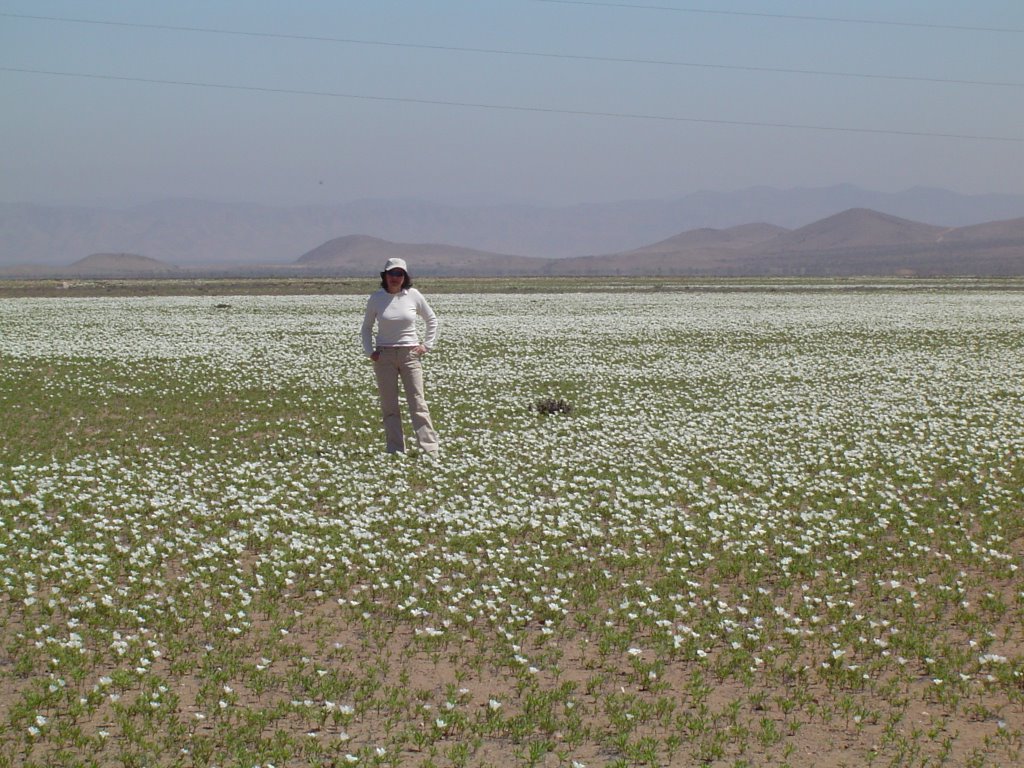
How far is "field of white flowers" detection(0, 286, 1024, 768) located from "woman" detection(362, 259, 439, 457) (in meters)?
0.62

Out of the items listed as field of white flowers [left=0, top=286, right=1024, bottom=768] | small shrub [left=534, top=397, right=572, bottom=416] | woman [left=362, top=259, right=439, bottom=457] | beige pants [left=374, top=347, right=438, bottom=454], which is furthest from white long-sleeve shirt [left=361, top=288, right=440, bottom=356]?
small shrub [left=534, top=397, right=572, bottom=416]

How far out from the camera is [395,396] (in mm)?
15172

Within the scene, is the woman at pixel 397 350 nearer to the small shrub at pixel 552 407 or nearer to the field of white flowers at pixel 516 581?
the field of white flowers at pixel 516 581

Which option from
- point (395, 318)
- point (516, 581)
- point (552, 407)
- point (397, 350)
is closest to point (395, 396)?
point (397, 350)

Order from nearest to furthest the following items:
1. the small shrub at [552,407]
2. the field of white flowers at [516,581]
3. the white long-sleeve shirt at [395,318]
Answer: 1. the field of white flowers at [516,581]
2. the white long-sleeve shirt at [395,318]
3. the small shrub at [552,407]

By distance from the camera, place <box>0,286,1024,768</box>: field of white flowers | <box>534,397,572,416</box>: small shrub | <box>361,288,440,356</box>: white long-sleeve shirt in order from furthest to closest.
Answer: <box>534,397,572,416</box>: small shrub → <box>361,288,440,356</box>: white long-sleeve shirt → <box>0,286,1024,768</box>: field of white flowers

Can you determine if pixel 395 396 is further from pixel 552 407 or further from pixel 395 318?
pixel 552 407

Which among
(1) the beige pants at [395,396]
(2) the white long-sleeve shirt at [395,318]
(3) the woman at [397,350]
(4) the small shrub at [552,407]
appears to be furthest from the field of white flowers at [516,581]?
(2) the white long-sleeve shirt at [395,318]

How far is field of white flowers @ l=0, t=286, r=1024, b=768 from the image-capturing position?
6.67m

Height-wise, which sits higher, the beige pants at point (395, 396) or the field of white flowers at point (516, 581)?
the beige pants at point (395, 396)

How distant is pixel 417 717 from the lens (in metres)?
6.84

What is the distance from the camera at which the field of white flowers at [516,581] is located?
21.9 feet

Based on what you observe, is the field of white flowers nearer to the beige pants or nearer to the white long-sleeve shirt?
the beige pants

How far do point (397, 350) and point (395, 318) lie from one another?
48 cm
